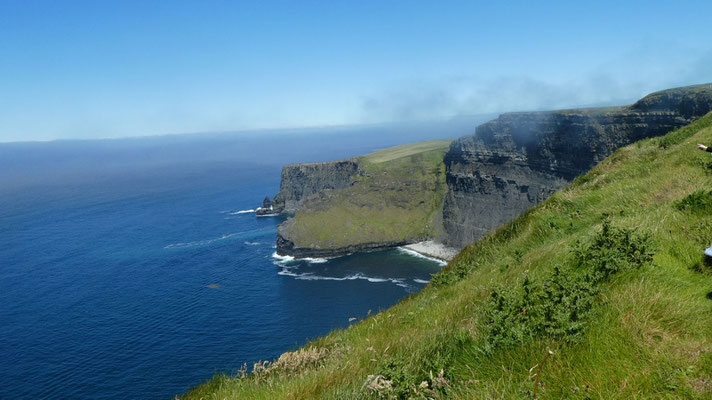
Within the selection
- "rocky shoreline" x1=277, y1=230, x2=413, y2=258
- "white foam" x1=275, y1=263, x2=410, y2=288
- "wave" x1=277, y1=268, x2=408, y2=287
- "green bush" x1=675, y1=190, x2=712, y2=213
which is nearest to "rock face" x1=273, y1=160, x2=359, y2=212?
"rocky shoreline" x1=277, y1=230, x2=413, y2=258

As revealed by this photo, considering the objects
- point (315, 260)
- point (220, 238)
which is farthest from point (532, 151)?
point (220, 238)

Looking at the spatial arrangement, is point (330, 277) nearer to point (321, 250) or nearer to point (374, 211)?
point (321, 250)

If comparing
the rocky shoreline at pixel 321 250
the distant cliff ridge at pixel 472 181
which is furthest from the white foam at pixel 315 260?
the distant cliff ridge at pixel 472 181

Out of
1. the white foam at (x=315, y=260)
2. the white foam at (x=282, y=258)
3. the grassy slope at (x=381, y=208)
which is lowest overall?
the white foam at (x=315, y=260)

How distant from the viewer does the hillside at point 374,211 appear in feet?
415

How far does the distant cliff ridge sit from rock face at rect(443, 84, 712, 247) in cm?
26

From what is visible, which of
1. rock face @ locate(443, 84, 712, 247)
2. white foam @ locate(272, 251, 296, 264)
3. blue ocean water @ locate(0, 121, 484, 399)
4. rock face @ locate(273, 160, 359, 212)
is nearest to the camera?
blue ocean water @ locate(0, 121, 484, 399)

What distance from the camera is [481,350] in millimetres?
5172

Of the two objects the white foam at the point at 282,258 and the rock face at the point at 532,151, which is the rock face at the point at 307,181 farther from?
the white foam at the point at 282,258

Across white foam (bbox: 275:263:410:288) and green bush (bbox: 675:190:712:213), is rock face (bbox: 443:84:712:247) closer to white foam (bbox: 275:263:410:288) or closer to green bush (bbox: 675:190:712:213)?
white foam (bbox: 275:263:410:288)

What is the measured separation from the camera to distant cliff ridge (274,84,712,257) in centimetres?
9819

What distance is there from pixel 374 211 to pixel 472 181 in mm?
34514

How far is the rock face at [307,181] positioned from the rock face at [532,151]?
5422 cm

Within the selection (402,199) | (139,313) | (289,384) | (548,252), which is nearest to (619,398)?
(289,384)
